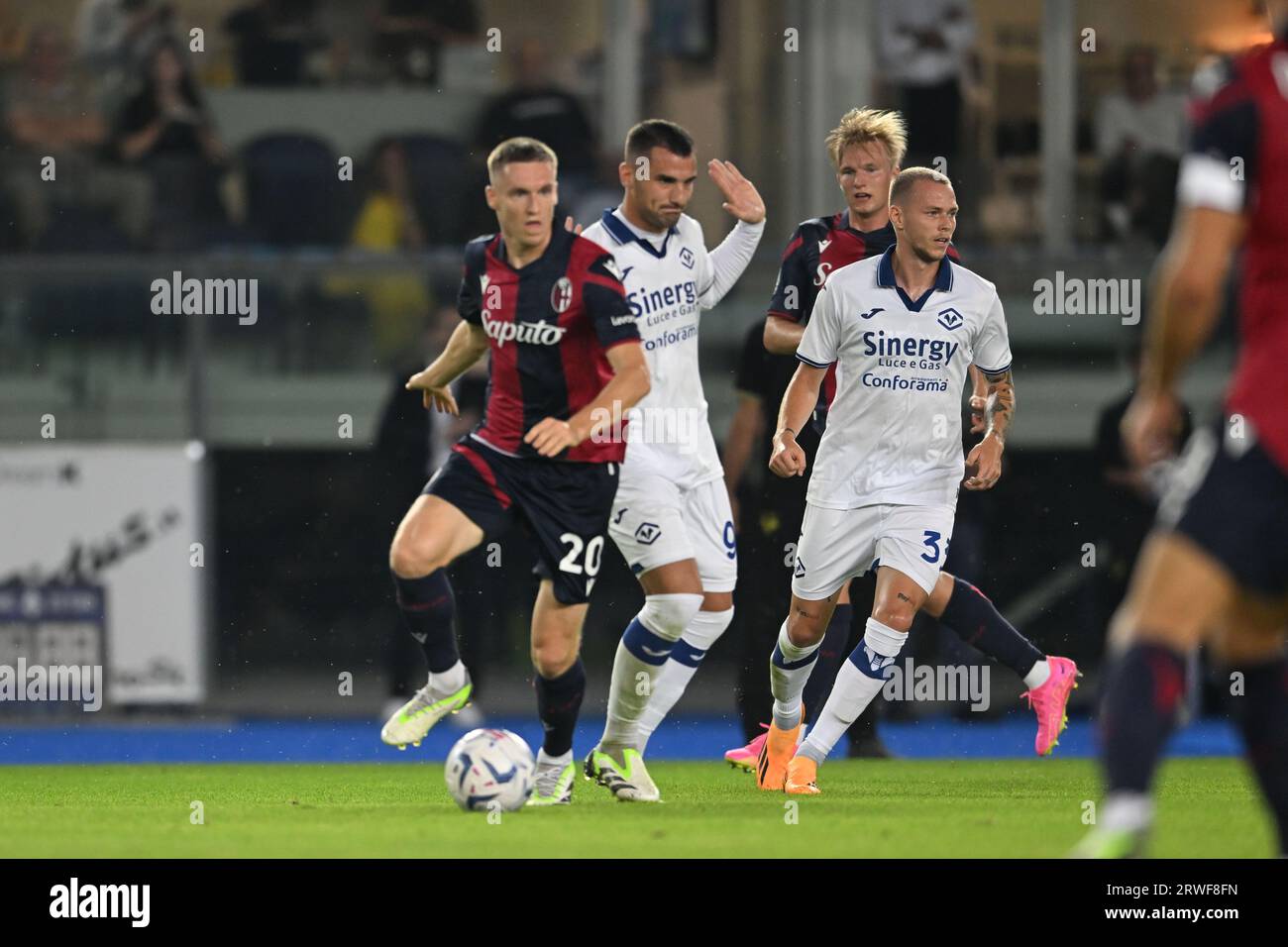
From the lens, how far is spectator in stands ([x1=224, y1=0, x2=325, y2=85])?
545 inches

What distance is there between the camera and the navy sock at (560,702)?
263 inches

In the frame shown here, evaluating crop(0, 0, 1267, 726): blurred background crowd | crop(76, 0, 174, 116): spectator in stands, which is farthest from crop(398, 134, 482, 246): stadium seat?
crop(76, 0, 174, 116): spectator in stands

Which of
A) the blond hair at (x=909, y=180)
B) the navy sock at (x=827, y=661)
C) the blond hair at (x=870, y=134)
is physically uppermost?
the blond hair at (x=870, y=134)

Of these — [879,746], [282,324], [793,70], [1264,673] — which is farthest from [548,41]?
[1264,673]

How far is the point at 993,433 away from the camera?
757cm

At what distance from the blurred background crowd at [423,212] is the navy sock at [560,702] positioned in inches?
154

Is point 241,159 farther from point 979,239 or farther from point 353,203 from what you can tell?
point 979,239

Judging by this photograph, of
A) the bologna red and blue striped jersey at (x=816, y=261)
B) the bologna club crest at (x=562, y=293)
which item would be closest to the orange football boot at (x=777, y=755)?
the bologna red and blue striped jersey at (x=816, y=261)

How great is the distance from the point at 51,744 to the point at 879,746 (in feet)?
13.3

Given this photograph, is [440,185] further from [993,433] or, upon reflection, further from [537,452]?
[537,452]

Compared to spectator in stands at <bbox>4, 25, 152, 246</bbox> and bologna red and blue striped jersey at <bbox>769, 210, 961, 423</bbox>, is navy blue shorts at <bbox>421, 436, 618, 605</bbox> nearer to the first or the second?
bologna red and blue striped jersey at <bbox>769, 210, 961, 423</bbox>

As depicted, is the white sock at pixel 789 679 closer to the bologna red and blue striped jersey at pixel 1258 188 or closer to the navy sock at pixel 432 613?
the navy sock at pixel 432 613

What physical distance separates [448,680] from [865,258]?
2216mm

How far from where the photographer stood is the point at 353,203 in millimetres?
13203
